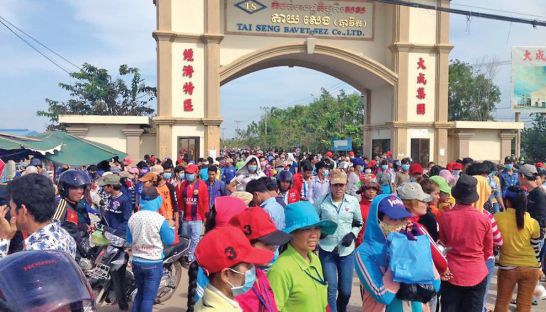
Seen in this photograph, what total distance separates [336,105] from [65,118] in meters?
31.6

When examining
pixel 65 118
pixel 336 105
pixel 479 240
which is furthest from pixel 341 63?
pixel 336 105

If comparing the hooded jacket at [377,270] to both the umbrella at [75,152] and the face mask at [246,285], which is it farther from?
the umbrella at [75,152]

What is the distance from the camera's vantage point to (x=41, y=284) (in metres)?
1.43

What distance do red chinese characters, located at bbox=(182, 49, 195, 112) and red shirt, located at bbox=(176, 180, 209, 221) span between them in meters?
11.6

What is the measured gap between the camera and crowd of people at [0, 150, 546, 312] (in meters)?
2.57

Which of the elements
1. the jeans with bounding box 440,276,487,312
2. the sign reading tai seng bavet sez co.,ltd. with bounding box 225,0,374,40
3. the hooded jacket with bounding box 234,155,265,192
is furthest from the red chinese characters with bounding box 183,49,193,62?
the jeans with bounding box 440,276,487,312

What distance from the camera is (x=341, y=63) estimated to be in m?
21.9

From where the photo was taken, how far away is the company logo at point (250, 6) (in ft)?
67.5

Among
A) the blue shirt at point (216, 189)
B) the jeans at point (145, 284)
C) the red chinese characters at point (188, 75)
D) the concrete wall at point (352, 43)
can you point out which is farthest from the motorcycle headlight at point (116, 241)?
the concrete wall at point (352, 43)

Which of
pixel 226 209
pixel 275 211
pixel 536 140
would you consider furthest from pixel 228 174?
pixel 536 140

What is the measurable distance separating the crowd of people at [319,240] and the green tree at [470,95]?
39.2m

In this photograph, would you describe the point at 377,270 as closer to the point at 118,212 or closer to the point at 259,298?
the point at 259,298

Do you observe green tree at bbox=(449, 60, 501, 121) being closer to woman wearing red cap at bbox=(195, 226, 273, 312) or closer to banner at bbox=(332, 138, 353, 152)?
banner at bbox=(332, 138, 353, 152)

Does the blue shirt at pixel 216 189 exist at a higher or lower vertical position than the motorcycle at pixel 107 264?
higher
